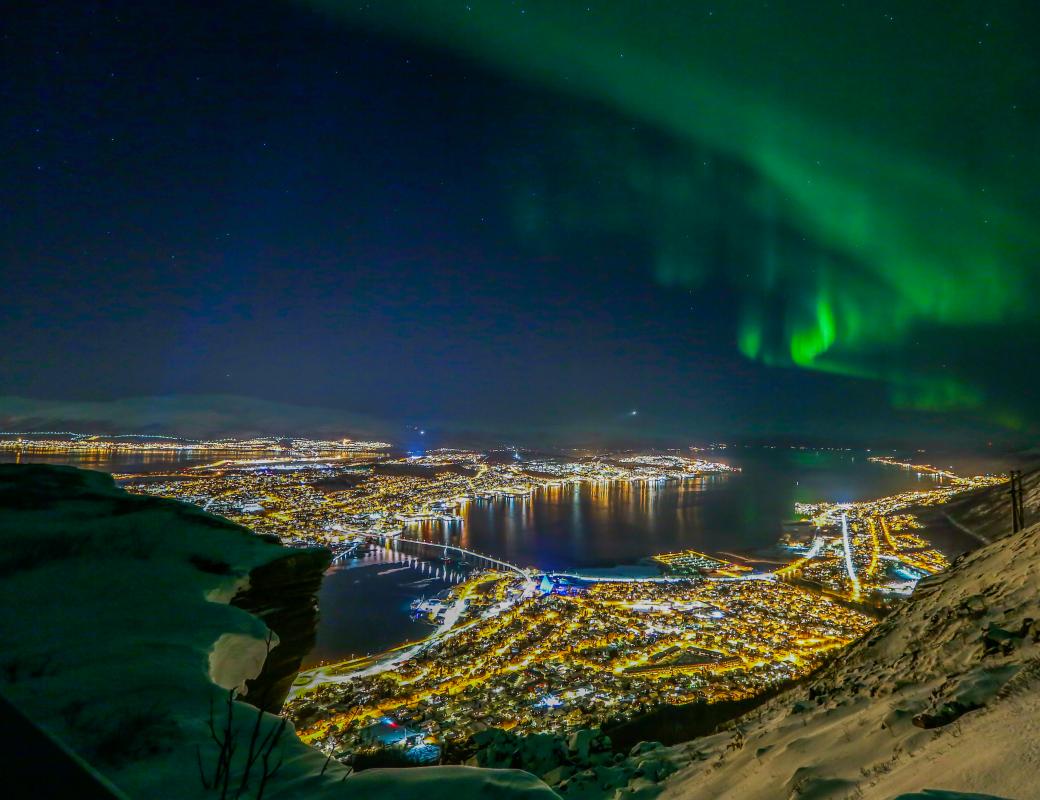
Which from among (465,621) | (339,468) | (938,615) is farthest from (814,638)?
(339,468)

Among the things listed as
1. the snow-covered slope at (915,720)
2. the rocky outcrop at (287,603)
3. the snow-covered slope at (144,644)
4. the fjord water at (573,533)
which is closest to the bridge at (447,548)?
the fjord water at (573,533)

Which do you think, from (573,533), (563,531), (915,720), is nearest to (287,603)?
(915,720)

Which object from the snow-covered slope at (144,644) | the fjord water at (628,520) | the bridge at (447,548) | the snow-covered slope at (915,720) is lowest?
the fjord water at (628,520)

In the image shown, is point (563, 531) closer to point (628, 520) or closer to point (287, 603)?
point (628, 520)

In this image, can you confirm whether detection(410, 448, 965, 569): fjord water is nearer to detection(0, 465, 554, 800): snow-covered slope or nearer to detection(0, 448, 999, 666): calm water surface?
detection(0, 448, 999, 666): calm water surface

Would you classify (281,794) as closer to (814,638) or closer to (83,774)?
(83,774)

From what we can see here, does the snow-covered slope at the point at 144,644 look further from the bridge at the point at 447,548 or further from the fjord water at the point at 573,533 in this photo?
the bridge at the point at 447,548
